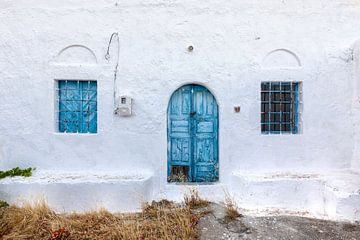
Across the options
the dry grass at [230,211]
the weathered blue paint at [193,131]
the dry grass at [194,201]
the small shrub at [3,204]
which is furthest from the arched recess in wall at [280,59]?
the small shrub at [3,204]

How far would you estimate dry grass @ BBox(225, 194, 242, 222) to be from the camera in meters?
5.11

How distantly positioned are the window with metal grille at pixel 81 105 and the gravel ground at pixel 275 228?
298 cm

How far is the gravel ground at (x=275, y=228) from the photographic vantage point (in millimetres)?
4539

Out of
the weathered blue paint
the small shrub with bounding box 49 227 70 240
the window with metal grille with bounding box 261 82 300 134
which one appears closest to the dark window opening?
the weathered blue paint

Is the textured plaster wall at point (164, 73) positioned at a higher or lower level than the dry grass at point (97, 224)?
higher

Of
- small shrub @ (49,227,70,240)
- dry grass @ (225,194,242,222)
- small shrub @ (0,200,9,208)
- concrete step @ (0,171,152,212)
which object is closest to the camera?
small shrub @ (49,227,70,240)

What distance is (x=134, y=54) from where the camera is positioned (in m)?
6.14

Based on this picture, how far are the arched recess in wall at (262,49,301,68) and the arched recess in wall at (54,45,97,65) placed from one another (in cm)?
348

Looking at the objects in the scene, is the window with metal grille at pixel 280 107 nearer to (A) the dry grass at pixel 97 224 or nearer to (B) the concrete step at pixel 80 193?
(A) the dry grass at pixel 97 224

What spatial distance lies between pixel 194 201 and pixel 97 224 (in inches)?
68.4

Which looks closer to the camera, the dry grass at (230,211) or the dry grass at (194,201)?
the dry grass at (230,211)

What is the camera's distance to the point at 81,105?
624 centimetres

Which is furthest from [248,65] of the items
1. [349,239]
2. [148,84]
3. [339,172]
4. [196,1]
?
[349,239]

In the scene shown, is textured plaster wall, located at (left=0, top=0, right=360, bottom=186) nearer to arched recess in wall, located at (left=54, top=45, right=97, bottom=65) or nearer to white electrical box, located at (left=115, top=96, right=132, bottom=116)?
arched recess in wall, located at (left=54, top=45, right=97, bottom=65)
